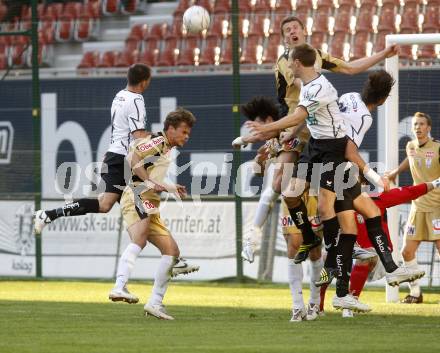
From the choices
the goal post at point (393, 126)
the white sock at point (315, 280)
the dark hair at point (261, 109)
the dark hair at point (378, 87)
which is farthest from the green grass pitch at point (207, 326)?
the dark hair at point (378, 87)

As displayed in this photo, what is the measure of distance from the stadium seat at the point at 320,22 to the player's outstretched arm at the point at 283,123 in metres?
9.14

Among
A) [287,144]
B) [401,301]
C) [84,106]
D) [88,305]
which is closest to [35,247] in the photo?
[84,106]

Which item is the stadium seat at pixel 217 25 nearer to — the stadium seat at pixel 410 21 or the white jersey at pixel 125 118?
the stadium seat at pixel 410 21

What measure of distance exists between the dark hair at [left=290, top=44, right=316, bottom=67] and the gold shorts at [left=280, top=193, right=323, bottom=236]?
1457 millimetres

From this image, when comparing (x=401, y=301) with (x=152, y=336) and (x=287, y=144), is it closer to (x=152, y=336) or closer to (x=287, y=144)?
(x=287, y=144)

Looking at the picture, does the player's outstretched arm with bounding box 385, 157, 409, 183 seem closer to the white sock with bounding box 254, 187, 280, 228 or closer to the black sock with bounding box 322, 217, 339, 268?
the white sock with bounding box 254, 187, 280, 228

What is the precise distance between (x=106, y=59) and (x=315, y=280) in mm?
11554

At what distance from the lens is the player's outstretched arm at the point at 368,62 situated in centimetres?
1037

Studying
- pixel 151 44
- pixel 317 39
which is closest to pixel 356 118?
pixel 317 39

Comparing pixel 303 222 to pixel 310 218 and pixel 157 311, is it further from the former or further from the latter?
pixel 157 311

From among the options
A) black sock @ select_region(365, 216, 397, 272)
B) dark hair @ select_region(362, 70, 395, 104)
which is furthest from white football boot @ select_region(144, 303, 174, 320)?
dark hair @ select_region(362, 70, 395, 104)

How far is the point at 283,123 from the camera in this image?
31.6 feet

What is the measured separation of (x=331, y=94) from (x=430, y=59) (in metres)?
5.41

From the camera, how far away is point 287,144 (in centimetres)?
1053
